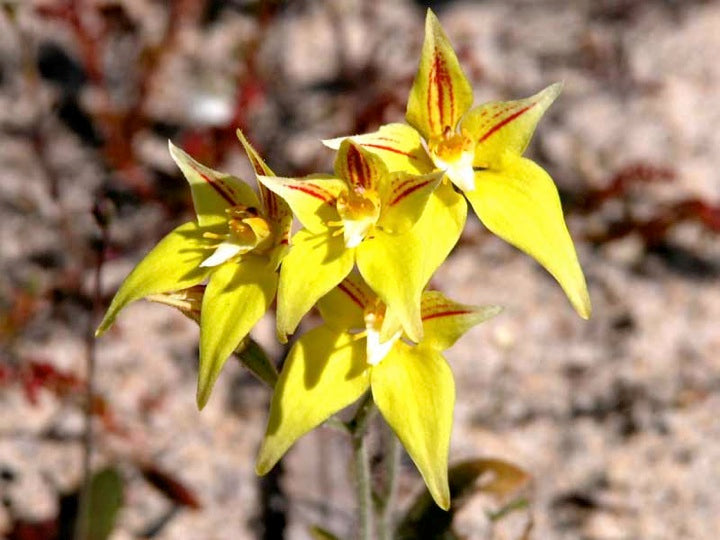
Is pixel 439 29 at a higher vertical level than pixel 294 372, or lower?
higher

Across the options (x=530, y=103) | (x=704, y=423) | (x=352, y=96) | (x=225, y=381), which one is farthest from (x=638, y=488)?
(x=352, y=96)

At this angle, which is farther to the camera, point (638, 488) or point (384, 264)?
point (638, 488)

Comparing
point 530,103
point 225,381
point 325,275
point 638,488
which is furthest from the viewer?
point 225,381

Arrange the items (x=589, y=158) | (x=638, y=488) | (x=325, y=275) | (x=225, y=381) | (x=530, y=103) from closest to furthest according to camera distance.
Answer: (x=325, y=275) < (x=530, y=103) < (x=638, y=488) < (x=225, y=381) < (x=589, y=158)

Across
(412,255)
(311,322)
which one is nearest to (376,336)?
(412,255)

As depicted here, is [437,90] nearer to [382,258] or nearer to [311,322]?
[382,258]

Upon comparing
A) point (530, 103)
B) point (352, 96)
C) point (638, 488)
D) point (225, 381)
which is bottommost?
point (638, 488)

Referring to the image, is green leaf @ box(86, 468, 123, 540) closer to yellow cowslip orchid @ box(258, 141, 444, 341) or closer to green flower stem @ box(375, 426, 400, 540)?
green flower stem @ box(375, 426, 400, 540)

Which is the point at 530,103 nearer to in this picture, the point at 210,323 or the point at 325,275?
the point at 325,275
